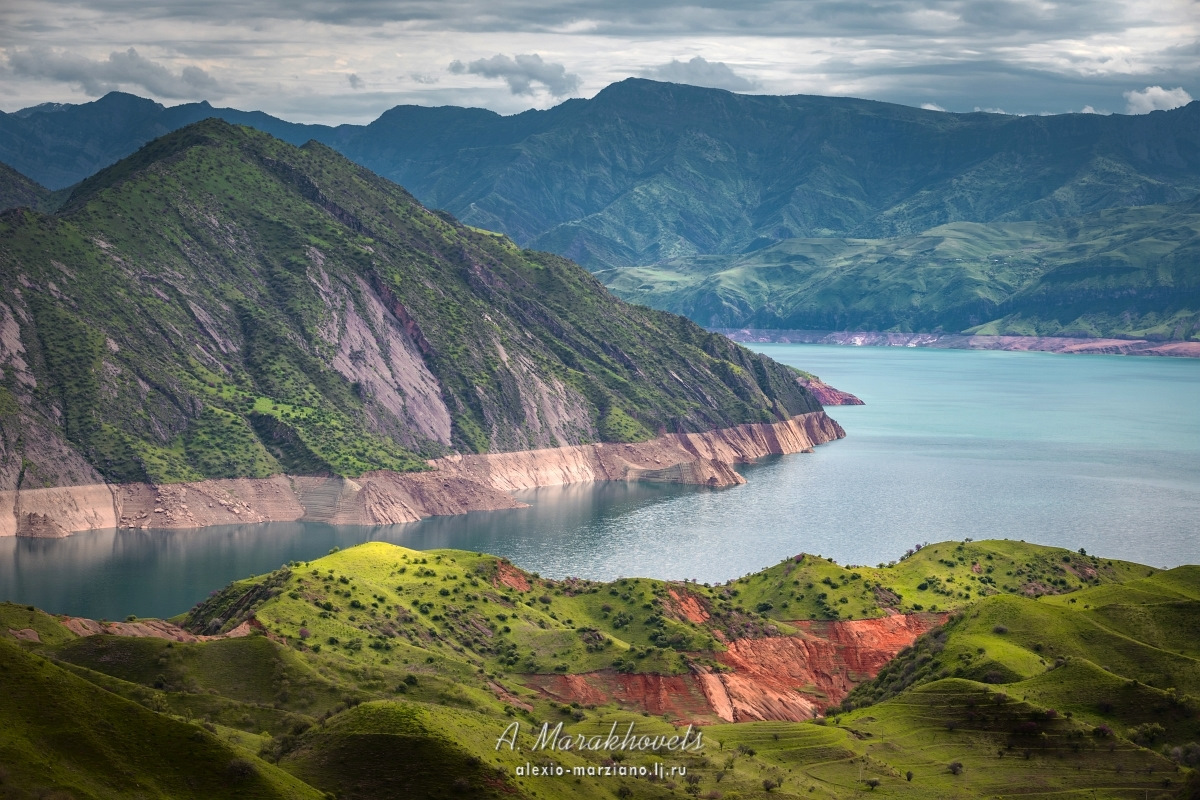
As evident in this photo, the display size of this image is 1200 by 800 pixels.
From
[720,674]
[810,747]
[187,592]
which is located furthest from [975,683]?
[187,592]

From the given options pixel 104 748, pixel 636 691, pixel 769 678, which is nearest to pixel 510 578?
pixel 636 691

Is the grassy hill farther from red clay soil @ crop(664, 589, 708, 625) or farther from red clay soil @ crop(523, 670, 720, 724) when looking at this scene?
red clay soil @ crop(523, 670, 720, 724)

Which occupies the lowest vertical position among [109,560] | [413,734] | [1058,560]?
[109,560]

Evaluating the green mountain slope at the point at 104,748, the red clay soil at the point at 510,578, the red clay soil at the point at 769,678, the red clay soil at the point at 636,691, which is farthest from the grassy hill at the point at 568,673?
the red clay soil at the point at 769,678

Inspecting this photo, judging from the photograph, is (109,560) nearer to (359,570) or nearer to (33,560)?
(33,560)

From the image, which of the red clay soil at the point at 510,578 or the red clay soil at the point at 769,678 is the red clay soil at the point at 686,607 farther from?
the red clay soil at the point at 510,578

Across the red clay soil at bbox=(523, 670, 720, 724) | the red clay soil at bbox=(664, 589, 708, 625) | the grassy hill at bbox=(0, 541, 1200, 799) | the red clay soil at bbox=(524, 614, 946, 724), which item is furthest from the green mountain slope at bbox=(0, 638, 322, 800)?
the red clay soil at bbox=(664, 589, 708, 625)
